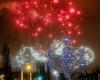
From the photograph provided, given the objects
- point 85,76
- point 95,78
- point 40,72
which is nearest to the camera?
point 95,78

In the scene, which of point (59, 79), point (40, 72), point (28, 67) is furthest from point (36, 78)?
point (28, 67)

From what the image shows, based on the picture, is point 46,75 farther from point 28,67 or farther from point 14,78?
point 28,67

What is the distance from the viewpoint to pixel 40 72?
Result: 113 meters

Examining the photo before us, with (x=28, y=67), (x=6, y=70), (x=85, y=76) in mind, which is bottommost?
A: (x=28, y=67)

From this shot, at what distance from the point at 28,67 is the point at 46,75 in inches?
2926

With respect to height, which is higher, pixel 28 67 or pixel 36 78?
pixel 36 78

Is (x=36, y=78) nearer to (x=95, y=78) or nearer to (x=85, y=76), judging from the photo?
(x=85, y=76)

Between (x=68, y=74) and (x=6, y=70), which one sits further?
(x=6, y=70)

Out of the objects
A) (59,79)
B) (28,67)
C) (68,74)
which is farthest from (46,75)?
(28,67)

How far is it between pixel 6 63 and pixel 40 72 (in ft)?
92.8

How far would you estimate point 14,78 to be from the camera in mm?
119062

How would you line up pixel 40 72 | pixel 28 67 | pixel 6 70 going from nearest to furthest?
pixel 28 67 < pixel 40 72 < pixel 6 70

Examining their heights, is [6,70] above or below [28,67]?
above

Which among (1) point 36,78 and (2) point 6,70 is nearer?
(1) point 36,78
